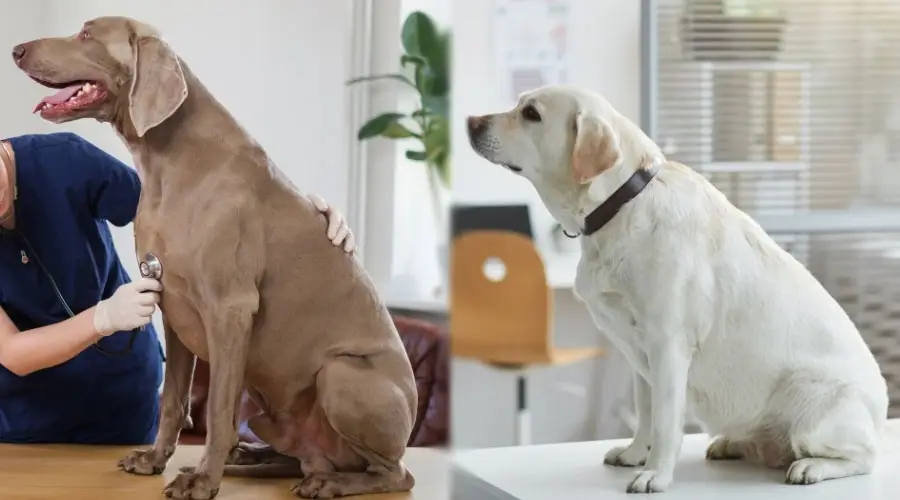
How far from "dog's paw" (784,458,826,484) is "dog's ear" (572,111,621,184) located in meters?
0.33

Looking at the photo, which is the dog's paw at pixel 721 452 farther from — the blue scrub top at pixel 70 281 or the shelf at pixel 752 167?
the shelf at pixel 752 167

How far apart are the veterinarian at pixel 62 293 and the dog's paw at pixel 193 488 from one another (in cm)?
24

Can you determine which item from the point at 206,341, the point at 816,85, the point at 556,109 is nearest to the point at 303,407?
the point at 206,341

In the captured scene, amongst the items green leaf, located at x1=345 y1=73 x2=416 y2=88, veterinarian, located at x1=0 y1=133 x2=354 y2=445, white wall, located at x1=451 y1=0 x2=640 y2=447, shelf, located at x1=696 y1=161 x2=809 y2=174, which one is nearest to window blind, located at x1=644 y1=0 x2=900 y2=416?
shelf, located at x1=696 y1=161 x2=809 y2=174

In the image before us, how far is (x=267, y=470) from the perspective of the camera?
2.78ft

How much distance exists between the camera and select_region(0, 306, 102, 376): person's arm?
919 millimetres

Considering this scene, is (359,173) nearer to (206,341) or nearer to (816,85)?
(206,341)

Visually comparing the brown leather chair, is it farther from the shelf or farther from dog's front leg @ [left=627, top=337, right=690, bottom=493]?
the shelf

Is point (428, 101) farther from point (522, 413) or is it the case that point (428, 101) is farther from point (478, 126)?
point (522, 413)

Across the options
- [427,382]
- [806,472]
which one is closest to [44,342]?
[427,382]

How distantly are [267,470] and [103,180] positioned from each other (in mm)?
397

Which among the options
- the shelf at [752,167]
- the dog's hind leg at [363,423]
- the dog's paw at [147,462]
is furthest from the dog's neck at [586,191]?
the shelf at [752,167]

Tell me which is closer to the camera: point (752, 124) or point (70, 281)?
point (70, 281)

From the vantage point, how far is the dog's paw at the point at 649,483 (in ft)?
2.69
